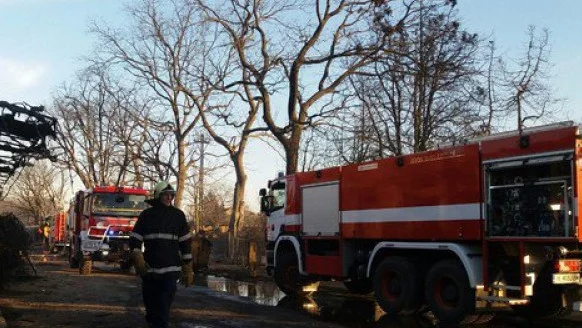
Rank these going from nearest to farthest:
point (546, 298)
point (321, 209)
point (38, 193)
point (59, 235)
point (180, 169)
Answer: point (546, 298)
point (321, 209)
point (59, 235)
point (180, 169)
point (38, 193)

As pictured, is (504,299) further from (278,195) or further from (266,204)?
(266,204)

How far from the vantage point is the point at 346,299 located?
1462 centimetres

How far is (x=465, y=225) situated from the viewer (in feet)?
33.2

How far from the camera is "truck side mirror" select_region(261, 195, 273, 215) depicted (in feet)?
55.0

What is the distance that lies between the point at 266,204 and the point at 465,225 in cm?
758

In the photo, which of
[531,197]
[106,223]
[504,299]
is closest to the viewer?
[531,197]

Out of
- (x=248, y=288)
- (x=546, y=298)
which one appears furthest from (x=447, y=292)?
(x=248, y=288)

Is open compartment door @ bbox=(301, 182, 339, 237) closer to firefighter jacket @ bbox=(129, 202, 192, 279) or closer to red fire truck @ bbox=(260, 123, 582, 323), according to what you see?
→ red fire truck @ bbox=(260, 123, 582, 323)

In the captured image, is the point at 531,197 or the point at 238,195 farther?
the point at 238,195

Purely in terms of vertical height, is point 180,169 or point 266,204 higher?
point 180,169

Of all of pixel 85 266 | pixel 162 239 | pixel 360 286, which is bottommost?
pixel 360 286

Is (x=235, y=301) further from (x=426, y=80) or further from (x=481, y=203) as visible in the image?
(x=426, y=80)

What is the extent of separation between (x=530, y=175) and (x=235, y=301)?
663cm

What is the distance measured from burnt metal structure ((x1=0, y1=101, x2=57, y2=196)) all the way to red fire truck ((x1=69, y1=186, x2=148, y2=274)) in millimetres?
9897
